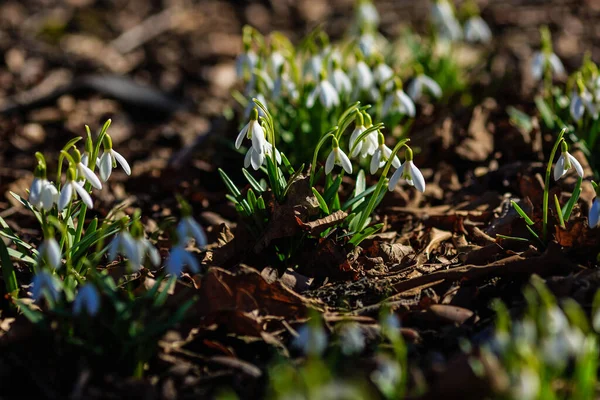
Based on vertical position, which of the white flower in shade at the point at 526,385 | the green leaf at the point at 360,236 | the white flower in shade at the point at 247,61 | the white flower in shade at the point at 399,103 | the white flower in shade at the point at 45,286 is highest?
the white flower in shade at the point at 247,61

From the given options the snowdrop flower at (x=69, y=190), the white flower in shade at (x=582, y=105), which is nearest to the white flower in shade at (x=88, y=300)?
the snowdrop flower at (x=69, y=190)

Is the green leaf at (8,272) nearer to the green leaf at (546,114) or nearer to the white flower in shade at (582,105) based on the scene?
the white flower in shade at (582,105)

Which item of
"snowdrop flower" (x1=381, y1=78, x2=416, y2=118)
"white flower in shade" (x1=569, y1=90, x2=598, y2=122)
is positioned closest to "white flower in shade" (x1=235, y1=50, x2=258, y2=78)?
"snowdrop flower" (x1=381, y1=78, x2=416, y2=118)

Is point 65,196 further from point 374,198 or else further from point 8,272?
point 374,198

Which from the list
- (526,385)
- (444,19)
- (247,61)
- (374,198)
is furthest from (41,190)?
(444,19)

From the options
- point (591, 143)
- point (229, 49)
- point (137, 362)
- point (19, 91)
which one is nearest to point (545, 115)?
point (591, 143)

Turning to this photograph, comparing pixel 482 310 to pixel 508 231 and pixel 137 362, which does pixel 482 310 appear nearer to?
pixel 508 231

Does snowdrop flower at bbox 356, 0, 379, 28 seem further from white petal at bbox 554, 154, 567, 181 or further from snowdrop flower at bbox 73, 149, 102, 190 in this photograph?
snowdrop flower at bbox 73, 149, 102, 190
